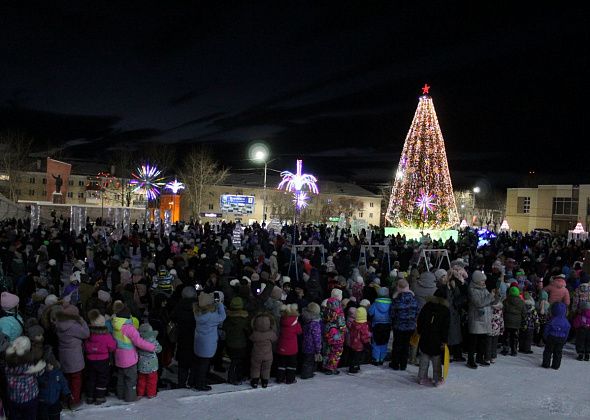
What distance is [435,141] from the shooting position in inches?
1014

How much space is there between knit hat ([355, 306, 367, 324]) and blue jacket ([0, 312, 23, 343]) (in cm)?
414

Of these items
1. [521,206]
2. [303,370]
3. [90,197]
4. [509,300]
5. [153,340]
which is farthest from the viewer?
[521,206]

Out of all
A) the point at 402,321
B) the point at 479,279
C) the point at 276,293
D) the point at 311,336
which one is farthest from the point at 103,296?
the point at 479,279

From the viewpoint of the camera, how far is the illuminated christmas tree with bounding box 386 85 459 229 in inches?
1016

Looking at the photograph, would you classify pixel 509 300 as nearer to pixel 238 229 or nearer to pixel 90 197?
pixel 238 229

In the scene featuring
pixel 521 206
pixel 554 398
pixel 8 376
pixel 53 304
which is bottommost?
pixel 554 398

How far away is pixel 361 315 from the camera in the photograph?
712 centimetres

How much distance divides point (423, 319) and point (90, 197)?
53.2 m

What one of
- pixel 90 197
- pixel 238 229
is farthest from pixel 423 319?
pixel 90 197

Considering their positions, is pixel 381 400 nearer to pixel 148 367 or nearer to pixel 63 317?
pixel 148 367

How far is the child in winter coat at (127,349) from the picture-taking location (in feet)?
18.7

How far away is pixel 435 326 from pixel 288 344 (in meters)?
1.91

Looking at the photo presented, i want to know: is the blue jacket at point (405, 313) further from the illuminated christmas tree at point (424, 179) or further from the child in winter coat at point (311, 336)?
the illuminated christmas tree at point (424, 179)

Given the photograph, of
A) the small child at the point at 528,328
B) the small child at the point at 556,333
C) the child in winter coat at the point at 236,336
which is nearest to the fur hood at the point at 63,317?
the child in winter coat at the point at 236,336
